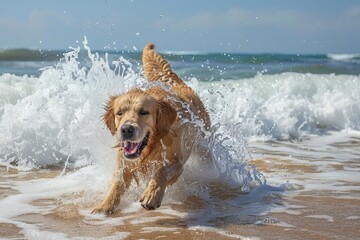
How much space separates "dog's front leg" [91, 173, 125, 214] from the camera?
4.25 meters

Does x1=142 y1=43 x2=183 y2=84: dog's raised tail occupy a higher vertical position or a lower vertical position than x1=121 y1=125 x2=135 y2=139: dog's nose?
higher

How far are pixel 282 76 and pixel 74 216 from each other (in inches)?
453

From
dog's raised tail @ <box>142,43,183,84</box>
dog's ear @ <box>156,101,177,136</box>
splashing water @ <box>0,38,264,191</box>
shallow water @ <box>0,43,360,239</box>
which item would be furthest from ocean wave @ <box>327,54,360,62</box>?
dog's ear @ <box>156,101,177,136</box>

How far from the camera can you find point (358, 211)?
169 inches

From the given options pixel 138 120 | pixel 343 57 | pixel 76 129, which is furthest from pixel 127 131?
pixel 343 57

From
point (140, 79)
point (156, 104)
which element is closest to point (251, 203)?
point (156, 104)

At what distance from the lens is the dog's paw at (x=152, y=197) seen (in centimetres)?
406

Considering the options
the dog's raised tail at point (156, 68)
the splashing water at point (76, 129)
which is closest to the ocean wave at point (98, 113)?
the splashing water at point (76, 129)

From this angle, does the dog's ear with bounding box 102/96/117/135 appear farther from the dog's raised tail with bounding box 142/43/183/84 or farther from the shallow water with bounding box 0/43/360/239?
the dog's raised tail with bounding box 142/43/183/84

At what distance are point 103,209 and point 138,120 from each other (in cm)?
71

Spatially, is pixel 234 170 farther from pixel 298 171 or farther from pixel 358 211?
pixel 358 211

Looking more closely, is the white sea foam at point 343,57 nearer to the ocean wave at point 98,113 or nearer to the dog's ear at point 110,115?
the ocean wave at point 98,113

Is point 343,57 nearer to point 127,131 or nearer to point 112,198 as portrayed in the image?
point 112,198

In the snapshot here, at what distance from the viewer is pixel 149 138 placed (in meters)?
4.37
